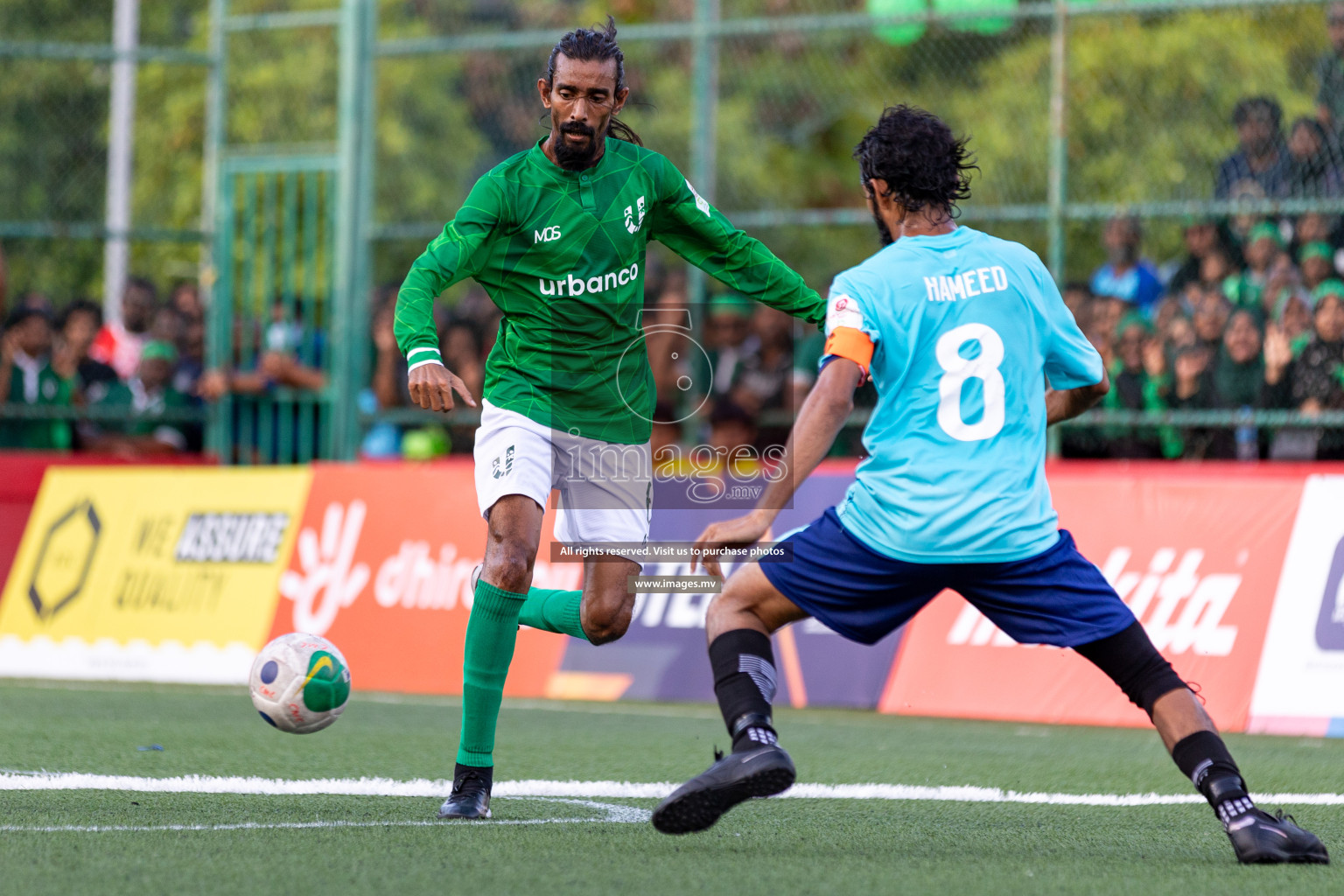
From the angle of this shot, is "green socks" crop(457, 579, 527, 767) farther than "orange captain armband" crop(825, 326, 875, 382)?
Yes

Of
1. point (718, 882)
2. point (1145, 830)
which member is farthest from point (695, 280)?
point (718, 882)

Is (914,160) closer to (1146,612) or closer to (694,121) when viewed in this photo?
(1146,612)

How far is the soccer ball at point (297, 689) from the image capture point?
242 inches

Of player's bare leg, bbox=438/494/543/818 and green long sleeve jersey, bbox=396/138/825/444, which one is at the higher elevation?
green long sleeve jersey, bbox=396/138/825/444

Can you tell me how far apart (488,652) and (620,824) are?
0.69 m

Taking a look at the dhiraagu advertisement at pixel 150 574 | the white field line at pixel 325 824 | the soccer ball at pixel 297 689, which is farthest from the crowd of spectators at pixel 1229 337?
the soccer ball at pixel 297 689

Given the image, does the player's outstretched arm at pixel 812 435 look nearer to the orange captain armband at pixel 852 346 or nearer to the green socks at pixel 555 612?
the orange captain armband at pixel 852 346

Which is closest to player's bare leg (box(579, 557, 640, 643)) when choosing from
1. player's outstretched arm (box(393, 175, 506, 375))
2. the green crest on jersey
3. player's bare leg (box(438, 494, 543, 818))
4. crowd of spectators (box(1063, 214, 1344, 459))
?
player's bare leg (box(438, 494, 543, 818))

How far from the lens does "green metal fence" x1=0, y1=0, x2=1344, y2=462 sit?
1125 cm

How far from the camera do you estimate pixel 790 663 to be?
10.2 m

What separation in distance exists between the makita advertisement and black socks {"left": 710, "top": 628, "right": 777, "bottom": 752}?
15.2 feet

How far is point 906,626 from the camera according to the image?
984cm

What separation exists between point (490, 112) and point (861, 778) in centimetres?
783

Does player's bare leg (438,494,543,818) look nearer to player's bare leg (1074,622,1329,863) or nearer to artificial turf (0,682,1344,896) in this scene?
artificial turf (0,682,1344,896)
